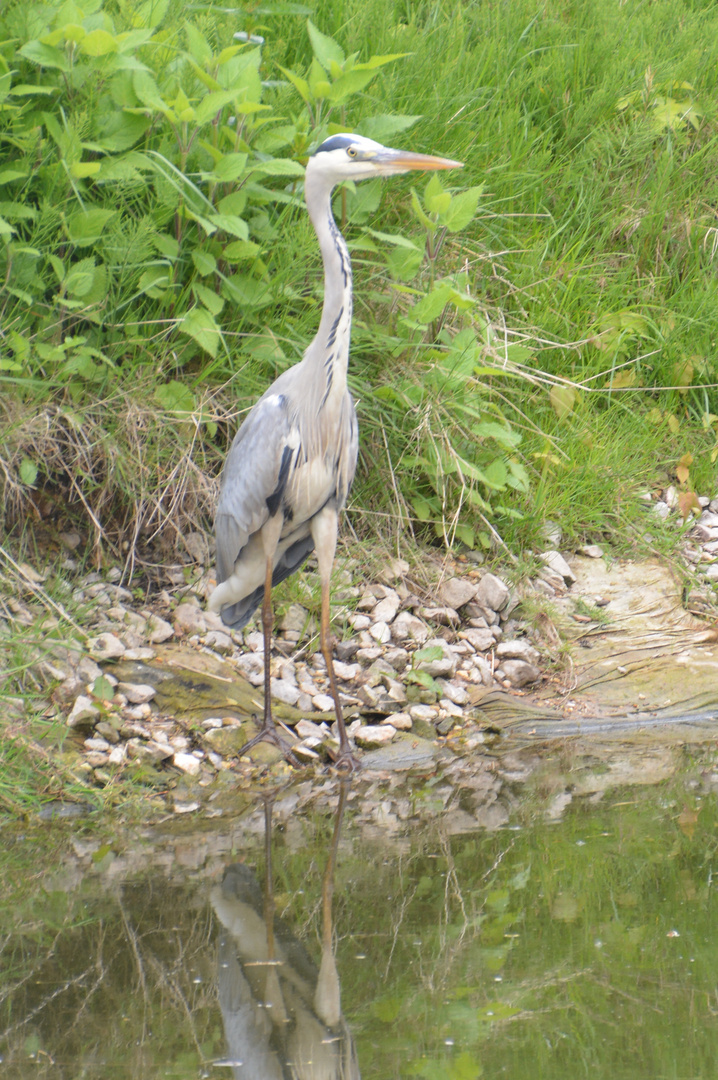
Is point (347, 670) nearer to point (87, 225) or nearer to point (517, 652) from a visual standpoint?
point (517, 652)

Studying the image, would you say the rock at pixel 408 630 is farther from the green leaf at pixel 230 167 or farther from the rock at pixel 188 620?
the green leaf at pixel 230 167

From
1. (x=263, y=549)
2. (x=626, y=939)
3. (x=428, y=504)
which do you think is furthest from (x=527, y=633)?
(x=626, y=939)

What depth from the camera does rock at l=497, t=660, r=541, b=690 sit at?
13.7ft

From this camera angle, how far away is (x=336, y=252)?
359 cm

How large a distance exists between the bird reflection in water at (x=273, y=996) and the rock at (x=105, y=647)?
3.76 feet

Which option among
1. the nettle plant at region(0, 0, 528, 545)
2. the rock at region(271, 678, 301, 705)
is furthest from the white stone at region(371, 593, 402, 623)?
the rock at region(271, 678, 301, 705)

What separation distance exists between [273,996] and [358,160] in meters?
2.58

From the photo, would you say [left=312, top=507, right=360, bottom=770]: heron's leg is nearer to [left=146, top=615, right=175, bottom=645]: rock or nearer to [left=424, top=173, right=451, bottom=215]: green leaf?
[left=146, top=615, right=175, bottom=645]: rock

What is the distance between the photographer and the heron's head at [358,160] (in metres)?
3.61

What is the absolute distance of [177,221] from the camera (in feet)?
13.6

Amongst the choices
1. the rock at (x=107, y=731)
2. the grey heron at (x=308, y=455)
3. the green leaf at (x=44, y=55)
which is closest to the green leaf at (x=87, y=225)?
the green leaf at (x=44, y=55)

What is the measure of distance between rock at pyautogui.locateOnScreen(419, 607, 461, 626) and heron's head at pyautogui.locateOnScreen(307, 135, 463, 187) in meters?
1.69

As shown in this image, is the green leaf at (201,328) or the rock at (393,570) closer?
the green leaf at (201,328)

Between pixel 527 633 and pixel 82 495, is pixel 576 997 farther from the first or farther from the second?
pixel 82 495
